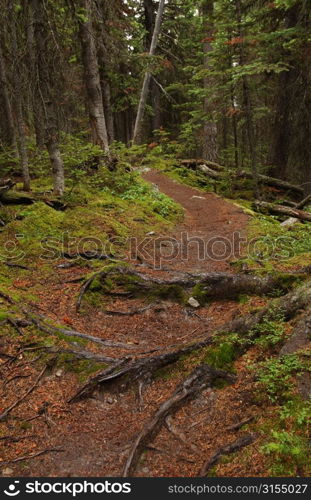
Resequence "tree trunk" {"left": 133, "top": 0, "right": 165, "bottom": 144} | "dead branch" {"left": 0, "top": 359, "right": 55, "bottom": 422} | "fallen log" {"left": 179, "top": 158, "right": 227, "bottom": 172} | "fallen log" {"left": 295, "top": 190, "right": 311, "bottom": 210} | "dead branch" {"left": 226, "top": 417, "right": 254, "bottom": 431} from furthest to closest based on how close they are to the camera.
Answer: "tree trunk" {"left": 133, "top": 0, "right": 165, "bottom": 144} → "fallen log" {"left": 179, "top": 158, "right": 227, "bottom": 172} → "fallen log" {"left": 295, "top": 190, "right": 311, "bottom": 210} → "dead branch" {"left": 0, "top": 359, "right": 55, "bottom": 422} → "dead branch" {"left": 226, "top": 417, "right": 254, "bottom": 431}

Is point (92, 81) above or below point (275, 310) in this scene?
above

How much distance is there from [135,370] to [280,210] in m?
10.1

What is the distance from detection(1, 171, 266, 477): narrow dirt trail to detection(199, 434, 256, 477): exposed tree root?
118mm

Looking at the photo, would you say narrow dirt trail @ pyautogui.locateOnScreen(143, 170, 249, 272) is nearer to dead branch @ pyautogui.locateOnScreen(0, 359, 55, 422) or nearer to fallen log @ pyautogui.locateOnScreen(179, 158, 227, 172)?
fallen log @ pyautogui.locateOnScreen(179, 158, 227, 172)

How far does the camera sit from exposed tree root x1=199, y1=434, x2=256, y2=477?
10.1ft

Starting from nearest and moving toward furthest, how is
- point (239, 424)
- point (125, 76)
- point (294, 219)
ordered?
point (239, 424) → point (294, 219) → point (125, 76)

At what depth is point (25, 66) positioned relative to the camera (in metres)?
8.41

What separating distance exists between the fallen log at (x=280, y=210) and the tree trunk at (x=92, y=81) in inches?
251

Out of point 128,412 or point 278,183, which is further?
point 278,183

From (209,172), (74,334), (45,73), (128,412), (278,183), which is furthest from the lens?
(209,172)

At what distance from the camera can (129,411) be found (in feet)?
13.0

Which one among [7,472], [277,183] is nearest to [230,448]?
[7,472]

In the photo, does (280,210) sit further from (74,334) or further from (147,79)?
(147,79)

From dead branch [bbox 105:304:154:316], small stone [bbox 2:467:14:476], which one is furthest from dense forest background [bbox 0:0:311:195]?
small stone [bbox 2:467:14:476]
